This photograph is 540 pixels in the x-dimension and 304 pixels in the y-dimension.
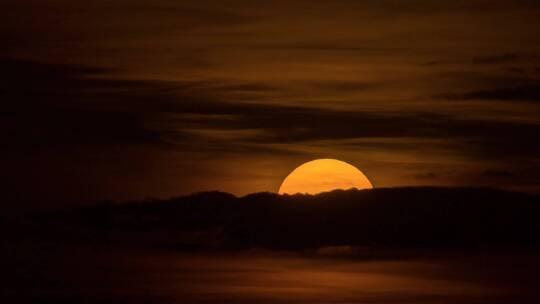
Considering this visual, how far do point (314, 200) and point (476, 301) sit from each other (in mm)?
17918

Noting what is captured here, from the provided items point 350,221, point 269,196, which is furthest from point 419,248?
point 269,196

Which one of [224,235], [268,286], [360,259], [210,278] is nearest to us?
[268,286]

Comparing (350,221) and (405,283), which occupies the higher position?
(350,221)

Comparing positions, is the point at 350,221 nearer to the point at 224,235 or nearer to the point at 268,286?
the point at 224,235

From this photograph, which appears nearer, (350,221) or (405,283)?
(405,283)

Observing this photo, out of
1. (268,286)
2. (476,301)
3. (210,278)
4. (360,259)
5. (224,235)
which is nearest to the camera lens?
(476,301)

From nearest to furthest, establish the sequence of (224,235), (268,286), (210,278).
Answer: (268,286), (210,278), (224,235)

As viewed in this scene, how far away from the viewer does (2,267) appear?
4584 cm

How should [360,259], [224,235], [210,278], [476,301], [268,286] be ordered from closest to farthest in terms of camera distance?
1. [476,301]
2. [268,286]
3. [210,278]
4. [360,259]
5. [224,235]

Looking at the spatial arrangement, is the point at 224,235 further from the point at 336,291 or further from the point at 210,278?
the point at 336,291

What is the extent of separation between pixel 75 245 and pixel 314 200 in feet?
32.9

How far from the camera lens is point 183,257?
2100 inches

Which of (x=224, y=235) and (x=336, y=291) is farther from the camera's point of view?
(x=224, y=235)

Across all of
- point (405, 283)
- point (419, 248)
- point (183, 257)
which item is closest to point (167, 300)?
point (405, 283)
